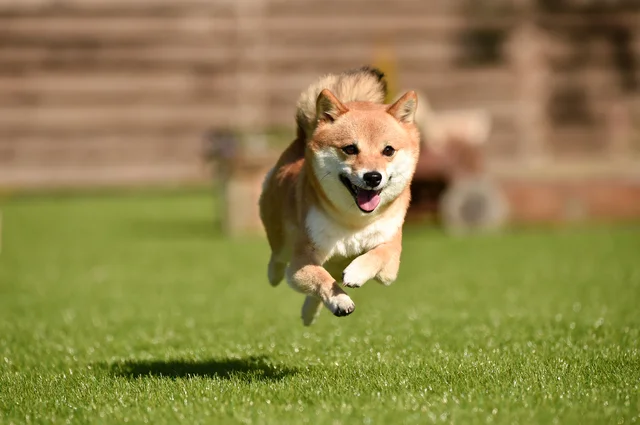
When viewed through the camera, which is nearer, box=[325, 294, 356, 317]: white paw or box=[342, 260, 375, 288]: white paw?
box=[325, 294, 356, 317]: white paw

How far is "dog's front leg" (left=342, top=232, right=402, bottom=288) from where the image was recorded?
186 inches

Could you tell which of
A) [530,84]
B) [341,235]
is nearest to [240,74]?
[530,84]

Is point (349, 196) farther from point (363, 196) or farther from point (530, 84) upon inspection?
point (530, 84)

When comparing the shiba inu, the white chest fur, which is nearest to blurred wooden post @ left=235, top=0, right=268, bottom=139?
the shiba inu

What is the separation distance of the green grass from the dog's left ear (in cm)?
129

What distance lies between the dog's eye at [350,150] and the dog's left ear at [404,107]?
0.38 m

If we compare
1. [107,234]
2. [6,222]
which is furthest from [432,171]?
[6,222]

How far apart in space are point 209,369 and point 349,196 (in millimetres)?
1226

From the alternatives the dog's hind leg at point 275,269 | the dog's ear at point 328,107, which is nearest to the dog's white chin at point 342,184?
the dog's ear at point 328,107

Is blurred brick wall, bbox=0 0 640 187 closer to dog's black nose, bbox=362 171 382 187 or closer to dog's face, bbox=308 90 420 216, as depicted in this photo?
dog's face, bbox=308 90 420 216

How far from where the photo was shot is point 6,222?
1633cm

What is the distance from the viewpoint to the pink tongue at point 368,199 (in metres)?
4.78

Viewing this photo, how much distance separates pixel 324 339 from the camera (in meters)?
6.15

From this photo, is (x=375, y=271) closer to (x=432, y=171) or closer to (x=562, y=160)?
(x=432, y=171)
